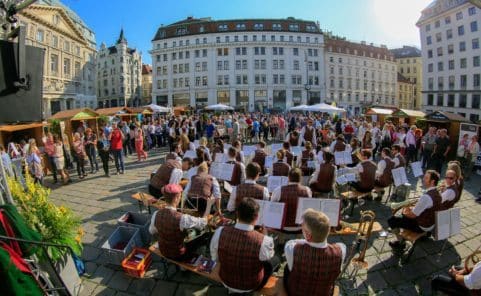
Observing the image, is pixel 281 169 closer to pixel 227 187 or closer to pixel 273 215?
pixel 227 187

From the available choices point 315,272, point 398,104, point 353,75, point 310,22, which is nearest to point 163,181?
point 315,272

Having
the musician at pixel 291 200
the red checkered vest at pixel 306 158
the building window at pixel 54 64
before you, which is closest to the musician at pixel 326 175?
the red checkered vest at pixel 306 158

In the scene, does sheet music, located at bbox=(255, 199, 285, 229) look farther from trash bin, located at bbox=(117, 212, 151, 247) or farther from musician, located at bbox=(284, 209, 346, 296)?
trash bin, located at bbox=(117, 212, 151, 247)

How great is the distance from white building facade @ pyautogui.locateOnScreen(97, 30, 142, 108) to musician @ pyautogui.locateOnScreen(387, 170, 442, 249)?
82297 millimetres

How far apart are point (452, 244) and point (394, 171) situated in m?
2.05

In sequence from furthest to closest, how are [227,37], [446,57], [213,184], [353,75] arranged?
1. [353,75]
2. [227,37]
3. [446,57]
4. [213,184]

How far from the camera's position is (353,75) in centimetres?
6625

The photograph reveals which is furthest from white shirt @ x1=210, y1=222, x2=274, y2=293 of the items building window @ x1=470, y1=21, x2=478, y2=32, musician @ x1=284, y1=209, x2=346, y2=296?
building window @ x1=470, y1=21, x2=478, y2=32

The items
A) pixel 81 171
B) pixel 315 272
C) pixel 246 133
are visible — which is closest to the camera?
pixel 315 272

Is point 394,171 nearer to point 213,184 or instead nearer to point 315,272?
point 213,184

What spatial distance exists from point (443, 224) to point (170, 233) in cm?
444

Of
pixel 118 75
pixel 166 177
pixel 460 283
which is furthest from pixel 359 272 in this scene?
pixel 118 75

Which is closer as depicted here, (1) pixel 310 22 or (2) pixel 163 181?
(2) pixel 163 181

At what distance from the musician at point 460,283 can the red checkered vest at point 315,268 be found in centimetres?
158
